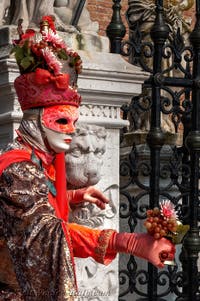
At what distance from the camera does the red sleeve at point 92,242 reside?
4.36 meters

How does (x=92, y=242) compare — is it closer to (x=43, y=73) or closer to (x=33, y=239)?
(x=33, y=239)

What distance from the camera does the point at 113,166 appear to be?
18.3 feet

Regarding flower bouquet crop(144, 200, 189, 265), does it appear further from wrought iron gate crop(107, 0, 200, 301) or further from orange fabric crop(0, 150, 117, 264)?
wrought iron gate crop(107, 0, 200, 301)

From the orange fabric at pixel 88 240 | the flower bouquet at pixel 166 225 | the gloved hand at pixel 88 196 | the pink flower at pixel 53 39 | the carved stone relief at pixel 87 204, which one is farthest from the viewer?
the carved stone relief at pixel 87 204

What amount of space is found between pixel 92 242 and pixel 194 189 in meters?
2.34

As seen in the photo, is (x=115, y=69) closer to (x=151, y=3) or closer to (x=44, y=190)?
(x=44, y=190)

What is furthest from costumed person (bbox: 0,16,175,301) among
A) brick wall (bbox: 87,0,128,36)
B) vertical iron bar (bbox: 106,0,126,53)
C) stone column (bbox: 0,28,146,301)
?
brick wall (bbox: 87,0,128,36)

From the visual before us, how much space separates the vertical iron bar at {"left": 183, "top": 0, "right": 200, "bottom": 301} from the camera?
6.46 meters

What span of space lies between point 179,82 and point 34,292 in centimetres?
281

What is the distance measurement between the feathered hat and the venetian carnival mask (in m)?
0.03

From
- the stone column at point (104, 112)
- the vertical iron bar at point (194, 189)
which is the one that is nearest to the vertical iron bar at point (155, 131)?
the vertical iron bar at point (194, 189)

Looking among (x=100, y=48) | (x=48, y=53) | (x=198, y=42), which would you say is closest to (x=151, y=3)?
(x=198, y=42)

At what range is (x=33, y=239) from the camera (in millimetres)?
4156

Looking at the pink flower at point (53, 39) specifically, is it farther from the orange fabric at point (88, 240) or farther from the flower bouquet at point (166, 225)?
the flower bouquet at point (166, 225)
